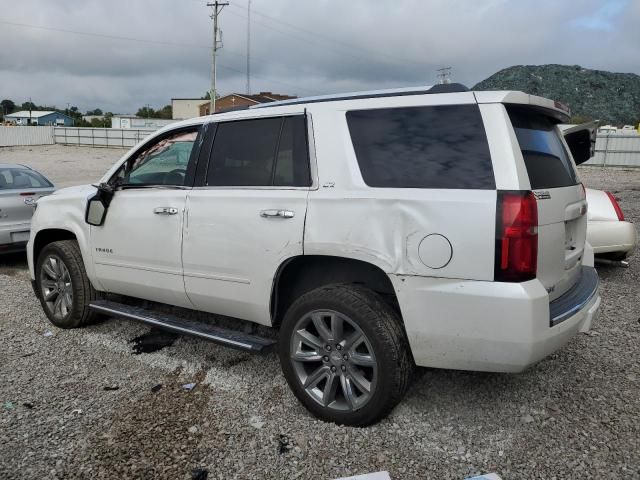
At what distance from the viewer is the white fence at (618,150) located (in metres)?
26.2

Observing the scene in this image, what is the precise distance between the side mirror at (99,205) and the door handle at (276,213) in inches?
64.5

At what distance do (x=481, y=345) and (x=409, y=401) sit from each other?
93 centimetres

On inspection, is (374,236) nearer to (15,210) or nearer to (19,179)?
(15,210)

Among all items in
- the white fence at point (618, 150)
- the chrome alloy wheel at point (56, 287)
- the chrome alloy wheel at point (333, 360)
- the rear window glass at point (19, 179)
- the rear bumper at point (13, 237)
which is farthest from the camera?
the white fence at point (618, 150)

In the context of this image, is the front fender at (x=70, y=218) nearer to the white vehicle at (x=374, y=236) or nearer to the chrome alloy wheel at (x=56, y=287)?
the chrome alloy wheel at (x=56, y=287)

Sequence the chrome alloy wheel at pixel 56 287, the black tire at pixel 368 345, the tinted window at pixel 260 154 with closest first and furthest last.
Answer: the black tire at pixel 368 345
the tinted window at pixel 260 154
the chrome alloy wheel at pixel 56 287

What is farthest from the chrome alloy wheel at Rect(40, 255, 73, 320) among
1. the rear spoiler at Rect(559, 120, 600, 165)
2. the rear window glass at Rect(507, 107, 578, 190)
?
the rear spoiler at Rect(559, 120, 600, 165)

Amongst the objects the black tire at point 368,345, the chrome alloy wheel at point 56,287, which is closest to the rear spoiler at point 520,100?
the black tire at point 368,345

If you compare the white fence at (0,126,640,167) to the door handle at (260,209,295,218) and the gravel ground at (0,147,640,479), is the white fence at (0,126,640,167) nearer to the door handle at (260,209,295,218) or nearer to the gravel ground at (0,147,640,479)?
the gravel ground at (0,147,640,479)

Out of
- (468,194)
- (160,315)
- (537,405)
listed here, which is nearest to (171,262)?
→ (160,315)

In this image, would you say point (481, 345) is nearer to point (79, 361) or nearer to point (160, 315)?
point (160, 315)

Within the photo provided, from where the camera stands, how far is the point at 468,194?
2734mm

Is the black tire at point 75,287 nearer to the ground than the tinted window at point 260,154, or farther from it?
nearer to the ground

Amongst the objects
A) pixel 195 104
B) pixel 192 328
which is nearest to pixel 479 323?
pixel 192 328
